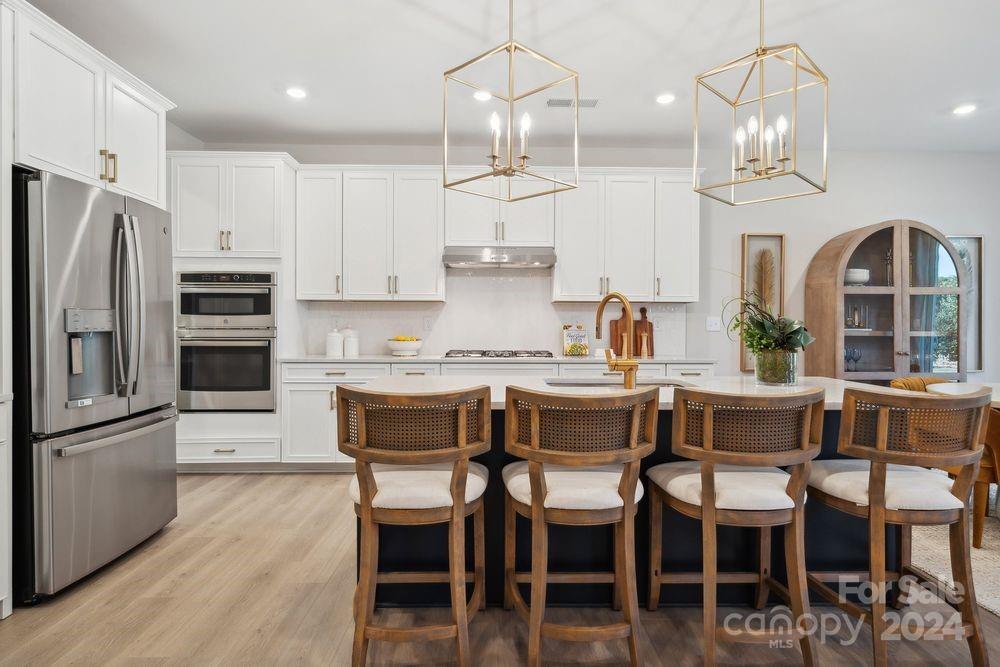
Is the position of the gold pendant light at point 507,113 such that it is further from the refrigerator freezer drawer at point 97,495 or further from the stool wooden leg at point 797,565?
the refrigerator freezer drawer at point 97,495

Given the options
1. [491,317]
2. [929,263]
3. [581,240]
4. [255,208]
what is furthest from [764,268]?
[255,208]

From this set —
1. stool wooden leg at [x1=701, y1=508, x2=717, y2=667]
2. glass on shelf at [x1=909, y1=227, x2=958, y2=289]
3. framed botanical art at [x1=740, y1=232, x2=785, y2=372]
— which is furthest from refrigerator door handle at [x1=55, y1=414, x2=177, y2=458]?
glass on shelf at [x1=909, y1=227, x2=958, y2=289]

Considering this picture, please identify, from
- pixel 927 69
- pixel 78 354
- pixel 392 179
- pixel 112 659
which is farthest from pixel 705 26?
pixel 112 659

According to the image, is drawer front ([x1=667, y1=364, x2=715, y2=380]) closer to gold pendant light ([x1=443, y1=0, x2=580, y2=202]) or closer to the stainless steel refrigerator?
gold pendant light ([x1=443, y1=0, x2=580, y2=202])

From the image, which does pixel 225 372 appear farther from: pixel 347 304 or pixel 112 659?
pixel 112 659

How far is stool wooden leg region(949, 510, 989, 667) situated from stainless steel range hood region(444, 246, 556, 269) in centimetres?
313

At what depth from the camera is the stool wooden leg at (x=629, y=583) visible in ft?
5.60

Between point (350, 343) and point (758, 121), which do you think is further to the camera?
point (350, 343)

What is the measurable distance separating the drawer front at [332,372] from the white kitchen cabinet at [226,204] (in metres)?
0.91

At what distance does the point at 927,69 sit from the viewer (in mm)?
3381

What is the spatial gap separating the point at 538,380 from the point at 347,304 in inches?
110

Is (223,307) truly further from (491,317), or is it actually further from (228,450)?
(491,317)

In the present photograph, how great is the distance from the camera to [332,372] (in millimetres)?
4301

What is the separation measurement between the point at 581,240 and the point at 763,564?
295cm
